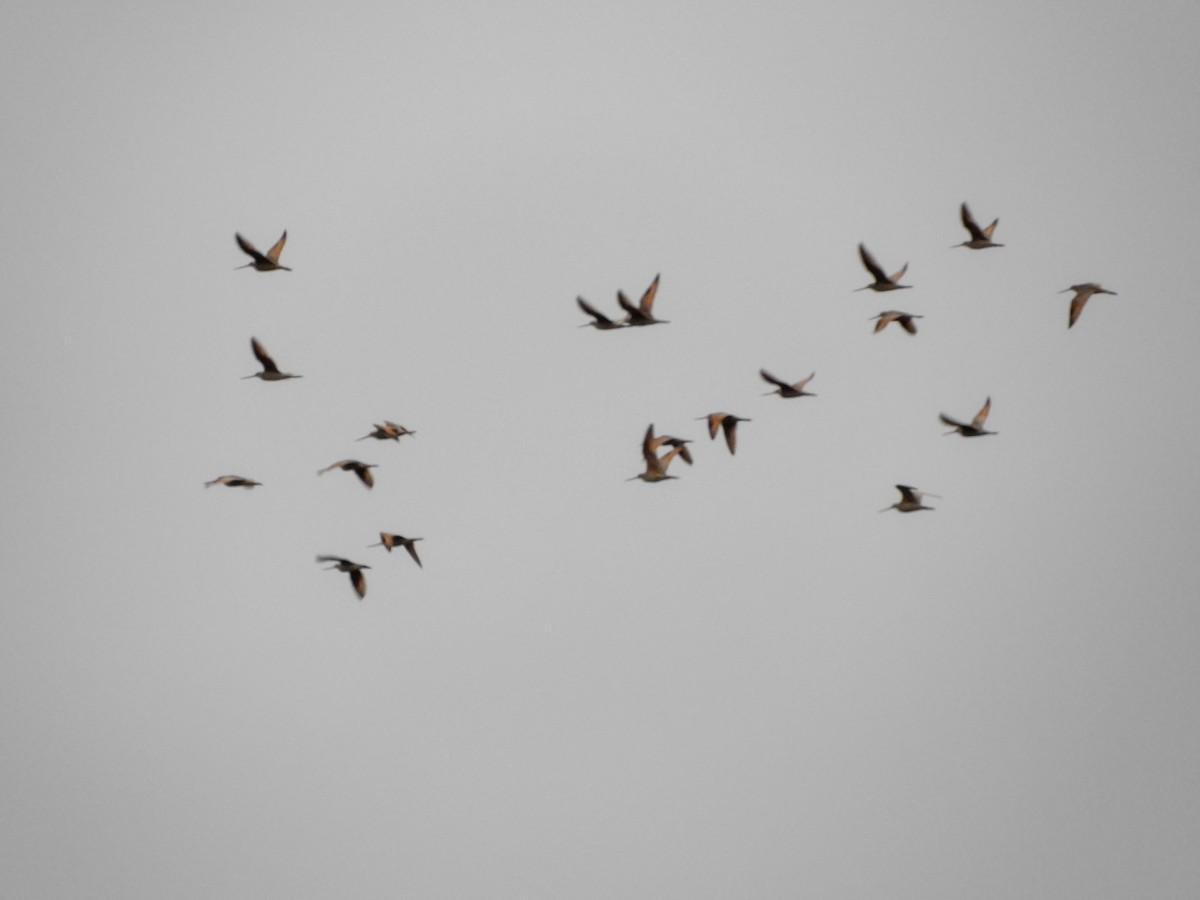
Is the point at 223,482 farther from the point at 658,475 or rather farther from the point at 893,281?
the point at 893,281

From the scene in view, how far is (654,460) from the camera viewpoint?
6219 cm

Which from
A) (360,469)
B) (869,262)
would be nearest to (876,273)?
(869,262)

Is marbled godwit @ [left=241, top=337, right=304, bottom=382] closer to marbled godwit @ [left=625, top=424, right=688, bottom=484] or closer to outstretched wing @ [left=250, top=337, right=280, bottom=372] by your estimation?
outstretched wing @ [left=250, top=337, right=280, bottom=372]

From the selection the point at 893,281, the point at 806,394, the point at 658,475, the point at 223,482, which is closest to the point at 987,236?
the point at 893,281

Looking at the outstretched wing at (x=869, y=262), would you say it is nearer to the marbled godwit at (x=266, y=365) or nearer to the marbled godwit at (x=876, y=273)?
the marbled godwit at (x=876, y=273)

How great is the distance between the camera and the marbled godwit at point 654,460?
6112cm

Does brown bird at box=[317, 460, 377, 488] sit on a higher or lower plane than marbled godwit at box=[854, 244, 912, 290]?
lower

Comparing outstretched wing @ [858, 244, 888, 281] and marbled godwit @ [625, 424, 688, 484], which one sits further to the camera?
marbled godwit @ [625, 424, 688, 484]

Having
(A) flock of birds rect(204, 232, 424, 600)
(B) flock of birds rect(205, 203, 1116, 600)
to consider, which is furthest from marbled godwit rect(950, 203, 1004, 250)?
(A) flock of birds rect(204, 232, 424, 600)

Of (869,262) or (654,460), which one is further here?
(654,460)

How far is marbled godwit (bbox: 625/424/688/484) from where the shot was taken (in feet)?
201

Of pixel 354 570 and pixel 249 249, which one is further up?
pixel 249 249

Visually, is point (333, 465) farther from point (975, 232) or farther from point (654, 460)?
point (975, 232)

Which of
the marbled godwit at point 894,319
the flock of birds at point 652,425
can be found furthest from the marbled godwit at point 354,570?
the marbled godwit at point 894,319
